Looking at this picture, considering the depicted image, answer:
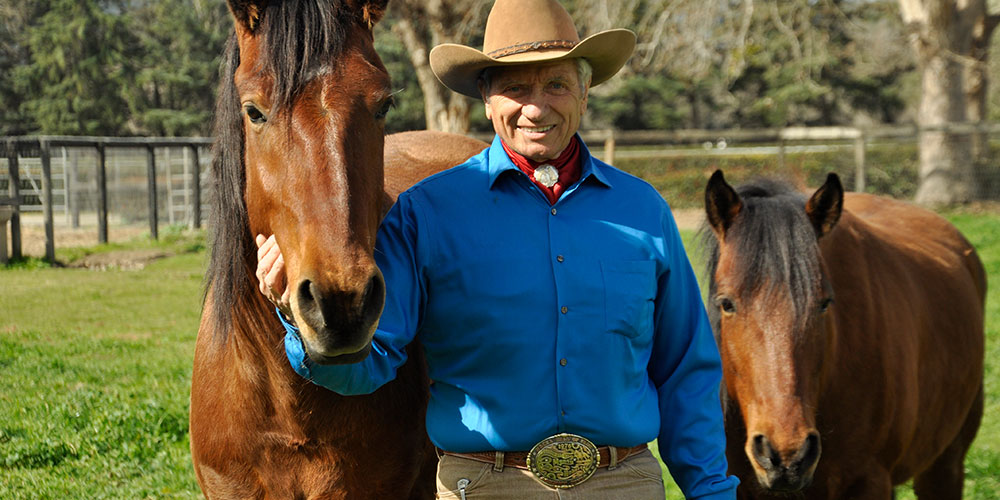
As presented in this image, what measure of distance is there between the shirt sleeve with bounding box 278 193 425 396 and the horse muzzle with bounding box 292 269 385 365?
0.14 metres

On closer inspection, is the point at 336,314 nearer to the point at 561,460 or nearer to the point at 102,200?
the point at 561,460

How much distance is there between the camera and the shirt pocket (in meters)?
2.23

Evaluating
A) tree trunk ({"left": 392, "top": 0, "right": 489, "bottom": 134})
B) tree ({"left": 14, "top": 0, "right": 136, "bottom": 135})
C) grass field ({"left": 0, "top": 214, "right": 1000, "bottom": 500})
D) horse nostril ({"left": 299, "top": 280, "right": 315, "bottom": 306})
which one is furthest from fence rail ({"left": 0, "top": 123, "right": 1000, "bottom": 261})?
horse nostril ({"left": 299, "top": 280, "right": 315, "bottom": 306})

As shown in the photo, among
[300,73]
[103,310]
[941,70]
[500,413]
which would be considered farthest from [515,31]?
[941,70]

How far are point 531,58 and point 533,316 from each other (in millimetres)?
676

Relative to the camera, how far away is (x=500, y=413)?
7.14 ft

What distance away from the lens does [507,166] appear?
229 centimetres

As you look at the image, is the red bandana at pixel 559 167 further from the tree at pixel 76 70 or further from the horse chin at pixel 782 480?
the tree at pixel 76 70

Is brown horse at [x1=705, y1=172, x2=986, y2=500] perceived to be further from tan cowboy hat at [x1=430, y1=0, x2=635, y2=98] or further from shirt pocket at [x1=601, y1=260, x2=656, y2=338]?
tan cowboy hat at [x1=430, y1=0, x2=635, y2=98]

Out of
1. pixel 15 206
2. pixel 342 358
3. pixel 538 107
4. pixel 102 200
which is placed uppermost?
pixel 538 107

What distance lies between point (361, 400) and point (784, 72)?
1172 inches

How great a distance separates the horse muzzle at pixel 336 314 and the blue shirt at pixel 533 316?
281mm

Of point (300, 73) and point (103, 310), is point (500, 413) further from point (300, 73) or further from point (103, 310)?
point (103, 310)

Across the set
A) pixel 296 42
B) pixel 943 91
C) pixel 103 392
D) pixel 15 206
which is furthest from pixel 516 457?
pixel 943 91
